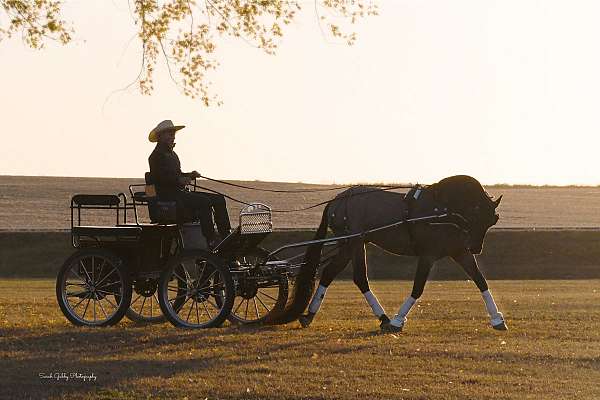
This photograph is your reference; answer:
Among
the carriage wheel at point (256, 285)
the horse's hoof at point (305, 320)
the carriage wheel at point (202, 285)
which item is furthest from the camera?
the horse's hoof at point (305, 320)

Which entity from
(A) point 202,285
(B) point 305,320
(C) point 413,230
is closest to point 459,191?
(C) point 413,230

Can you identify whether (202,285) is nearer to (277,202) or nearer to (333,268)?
(333,268)

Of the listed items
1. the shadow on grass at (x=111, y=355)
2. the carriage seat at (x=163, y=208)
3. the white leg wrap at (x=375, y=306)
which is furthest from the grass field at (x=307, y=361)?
the carriage seat at (x=163, y=208)

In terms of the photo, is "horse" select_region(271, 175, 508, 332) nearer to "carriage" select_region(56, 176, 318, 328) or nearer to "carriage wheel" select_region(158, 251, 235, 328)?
"carriage" select_region(56, 176, 318, 328)

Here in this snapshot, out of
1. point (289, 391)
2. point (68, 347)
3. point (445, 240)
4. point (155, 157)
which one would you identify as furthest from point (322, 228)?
point (289, 391)

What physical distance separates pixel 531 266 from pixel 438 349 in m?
40.0

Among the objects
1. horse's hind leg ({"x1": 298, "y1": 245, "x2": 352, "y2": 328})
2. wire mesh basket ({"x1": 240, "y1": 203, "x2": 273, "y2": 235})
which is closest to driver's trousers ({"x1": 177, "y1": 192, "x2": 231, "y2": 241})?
wire mesh basket ({"x1": 240, "y1": 203, "x2": 273, "y2": 235})

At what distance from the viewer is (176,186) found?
56.9 ft

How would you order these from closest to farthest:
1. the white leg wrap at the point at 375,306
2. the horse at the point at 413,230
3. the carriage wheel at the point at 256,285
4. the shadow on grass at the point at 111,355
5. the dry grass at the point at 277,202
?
1. the shadow on grass at the point at 111,355
2. the carriage wheel at the point at 256,285
3. the horse at the point at 413,230
4. the white leg wrap at the point at 375,306
5. the dry grass at the point at 277,202

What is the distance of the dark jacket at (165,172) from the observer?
678 inches

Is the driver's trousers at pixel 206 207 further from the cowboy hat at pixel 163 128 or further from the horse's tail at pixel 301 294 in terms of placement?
the horse's tail at pixel 301 294

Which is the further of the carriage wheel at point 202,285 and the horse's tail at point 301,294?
the horse's tail at point 301,294

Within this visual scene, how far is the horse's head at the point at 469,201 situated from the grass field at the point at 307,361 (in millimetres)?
1468

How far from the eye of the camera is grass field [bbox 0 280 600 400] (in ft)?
43.0
